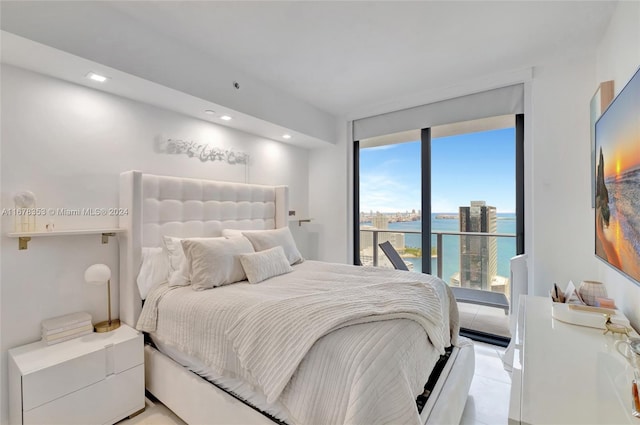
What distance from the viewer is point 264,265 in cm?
243

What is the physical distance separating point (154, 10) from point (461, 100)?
2.93m

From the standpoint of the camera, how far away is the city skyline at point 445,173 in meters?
3.79

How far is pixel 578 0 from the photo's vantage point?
184cm

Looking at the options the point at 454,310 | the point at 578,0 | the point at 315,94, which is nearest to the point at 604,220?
the point at 454,310

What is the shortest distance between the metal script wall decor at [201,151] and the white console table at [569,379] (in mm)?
2943

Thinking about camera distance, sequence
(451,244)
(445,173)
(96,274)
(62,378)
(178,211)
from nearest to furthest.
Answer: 1. (62,378)
2. (96,274)
3. (178,211)
4. (451,244)
5. (445,173)

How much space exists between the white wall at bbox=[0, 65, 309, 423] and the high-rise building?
12.8ft

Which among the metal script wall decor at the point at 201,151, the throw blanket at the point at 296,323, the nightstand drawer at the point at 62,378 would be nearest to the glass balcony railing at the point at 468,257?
the metal script wall decor at the point at 201,151

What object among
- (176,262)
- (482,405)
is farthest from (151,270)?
(482,405)

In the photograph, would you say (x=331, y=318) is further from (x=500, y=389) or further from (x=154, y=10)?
(x=154, y=10)

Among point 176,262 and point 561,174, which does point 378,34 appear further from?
point 176,262

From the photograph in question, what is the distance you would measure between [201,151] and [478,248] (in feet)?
12.6

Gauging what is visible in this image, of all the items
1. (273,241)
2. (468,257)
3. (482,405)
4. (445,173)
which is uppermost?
(445,173)

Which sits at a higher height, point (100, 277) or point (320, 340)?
point (100, 277)
